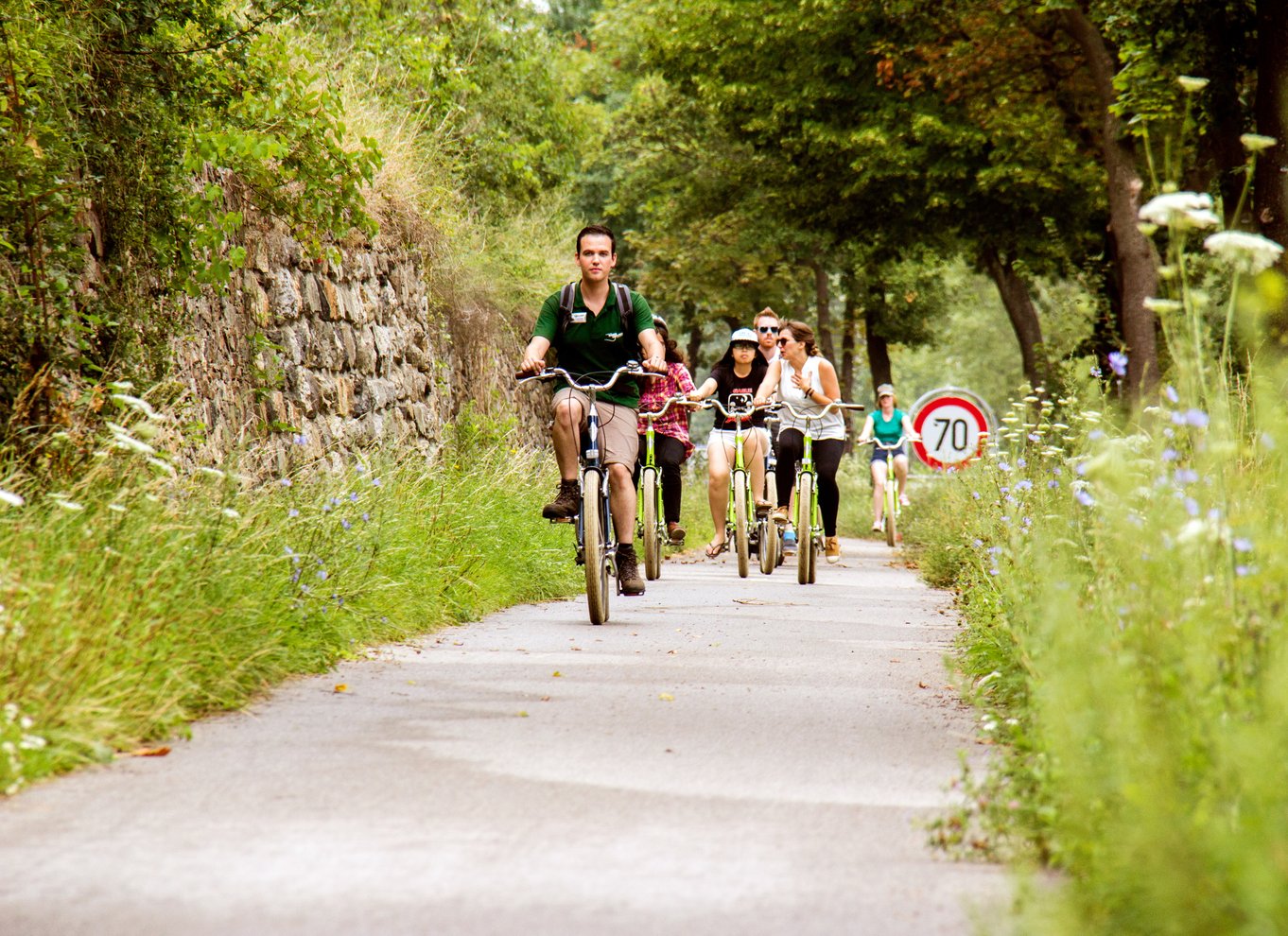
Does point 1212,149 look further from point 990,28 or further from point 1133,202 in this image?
point 990,28

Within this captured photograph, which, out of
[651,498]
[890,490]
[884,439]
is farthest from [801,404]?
→ [884,439]

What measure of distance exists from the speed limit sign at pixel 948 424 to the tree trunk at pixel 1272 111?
5568 mm

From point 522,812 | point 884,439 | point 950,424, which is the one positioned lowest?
point 522,812

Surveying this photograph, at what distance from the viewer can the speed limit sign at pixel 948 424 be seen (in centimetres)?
1836

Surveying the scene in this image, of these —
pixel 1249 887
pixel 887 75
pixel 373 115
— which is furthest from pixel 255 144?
pixel 887 75

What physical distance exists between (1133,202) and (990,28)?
12.2ft

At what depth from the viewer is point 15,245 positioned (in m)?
7.03

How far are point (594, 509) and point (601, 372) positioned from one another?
848mm

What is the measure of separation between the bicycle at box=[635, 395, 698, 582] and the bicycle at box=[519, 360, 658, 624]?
5.25 ft

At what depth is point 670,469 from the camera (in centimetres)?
1324

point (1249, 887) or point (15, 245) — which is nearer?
point (1249, 887)

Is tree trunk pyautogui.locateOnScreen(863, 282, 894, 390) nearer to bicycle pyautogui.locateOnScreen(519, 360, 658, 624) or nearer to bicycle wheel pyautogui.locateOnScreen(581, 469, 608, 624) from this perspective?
bicycle pyautogui.locateOnScreen(519, 360, 658, 624)

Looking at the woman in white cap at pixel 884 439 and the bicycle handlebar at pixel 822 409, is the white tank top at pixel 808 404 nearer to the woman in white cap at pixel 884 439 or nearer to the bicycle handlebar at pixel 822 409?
the bicycle handlebar at pixel 822 409

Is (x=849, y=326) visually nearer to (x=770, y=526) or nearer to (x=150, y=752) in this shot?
(x=770, y=526)
